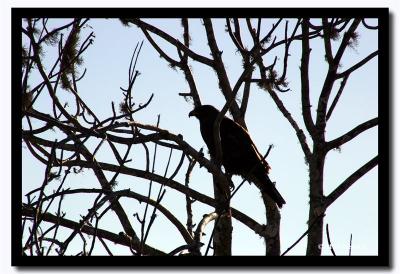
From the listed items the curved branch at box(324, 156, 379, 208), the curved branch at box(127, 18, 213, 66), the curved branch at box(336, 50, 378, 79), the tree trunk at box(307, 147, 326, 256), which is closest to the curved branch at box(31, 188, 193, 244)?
the tree trunk at box(307, 147, 326, 256)

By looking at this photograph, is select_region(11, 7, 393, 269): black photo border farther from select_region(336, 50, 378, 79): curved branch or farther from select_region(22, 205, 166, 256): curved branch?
select_region(22, 205, 166, 256): curved branch

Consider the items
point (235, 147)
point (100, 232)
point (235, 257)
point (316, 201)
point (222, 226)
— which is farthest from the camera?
point (235, 147)

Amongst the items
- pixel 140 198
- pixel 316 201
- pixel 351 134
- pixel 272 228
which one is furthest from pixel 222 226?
pixel 351 134

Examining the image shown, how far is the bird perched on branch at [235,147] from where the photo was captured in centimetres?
410

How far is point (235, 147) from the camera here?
4.38 m

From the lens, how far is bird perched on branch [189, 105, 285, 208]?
410 centimetres

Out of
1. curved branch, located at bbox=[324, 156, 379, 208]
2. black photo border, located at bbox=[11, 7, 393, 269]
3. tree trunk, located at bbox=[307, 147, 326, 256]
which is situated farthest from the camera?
tree trunk, located at bbox=[307, 147, 326, 256]

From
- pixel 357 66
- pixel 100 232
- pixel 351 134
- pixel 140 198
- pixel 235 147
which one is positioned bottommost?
pixel 100 232

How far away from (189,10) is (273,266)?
120 centimetres

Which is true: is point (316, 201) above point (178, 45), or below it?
below

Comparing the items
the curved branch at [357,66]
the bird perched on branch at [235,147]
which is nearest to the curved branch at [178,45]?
the bird perched on branch at [235,147]

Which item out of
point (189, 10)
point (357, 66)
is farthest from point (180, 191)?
point (357, 66)

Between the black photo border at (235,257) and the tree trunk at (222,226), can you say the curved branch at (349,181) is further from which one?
the tree trunk at (222,226)

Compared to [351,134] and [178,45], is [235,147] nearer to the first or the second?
[178,45]
